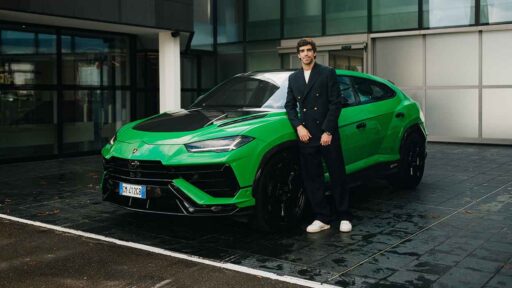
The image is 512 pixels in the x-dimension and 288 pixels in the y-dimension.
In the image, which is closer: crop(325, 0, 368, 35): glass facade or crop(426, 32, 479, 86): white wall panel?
crop(426, 32, 479, 86): white wall panel

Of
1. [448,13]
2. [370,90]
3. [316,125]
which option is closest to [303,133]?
[316,125]

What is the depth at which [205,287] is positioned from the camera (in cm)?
419

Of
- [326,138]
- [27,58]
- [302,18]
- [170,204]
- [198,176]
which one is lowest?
[170,204]

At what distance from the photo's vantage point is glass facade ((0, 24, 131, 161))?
12094 mm

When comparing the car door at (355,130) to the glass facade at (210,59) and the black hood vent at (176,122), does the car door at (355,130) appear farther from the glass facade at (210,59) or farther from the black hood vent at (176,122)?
the glass facade at (210,59)

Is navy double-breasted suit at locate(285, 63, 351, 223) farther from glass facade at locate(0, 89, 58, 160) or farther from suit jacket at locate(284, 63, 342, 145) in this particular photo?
glass facade at locate(0, 89, 58, 160)

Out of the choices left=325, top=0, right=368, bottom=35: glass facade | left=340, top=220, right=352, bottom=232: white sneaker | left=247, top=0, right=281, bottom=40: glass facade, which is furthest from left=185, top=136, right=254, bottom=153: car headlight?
left=247, top=0, right=281, bottom=40: glass facade

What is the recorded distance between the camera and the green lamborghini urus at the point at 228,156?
5328 millimetres

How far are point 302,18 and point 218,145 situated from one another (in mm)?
13525

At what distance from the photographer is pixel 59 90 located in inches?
512

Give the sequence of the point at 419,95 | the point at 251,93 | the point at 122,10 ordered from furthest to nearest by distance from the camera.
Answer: the point at 419,95 < the point at 122,10 < the point at 251,93

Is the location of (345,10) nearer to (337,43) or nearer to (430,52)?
(337,43)

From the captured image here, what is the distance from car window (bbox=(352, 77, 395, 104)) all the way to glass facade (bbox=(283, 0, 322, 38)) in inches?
408

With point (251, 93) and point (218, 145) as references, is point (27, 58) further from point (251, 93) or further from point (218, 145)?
point (218, 145)
